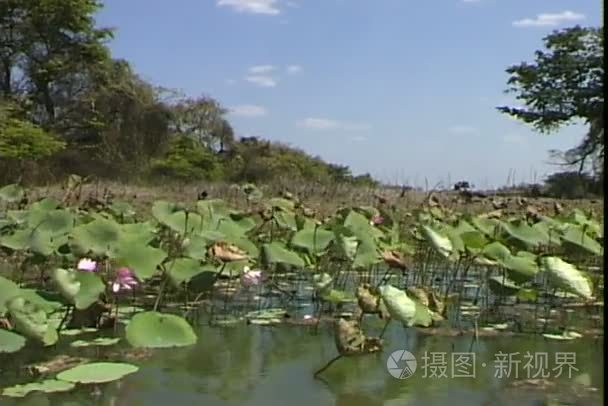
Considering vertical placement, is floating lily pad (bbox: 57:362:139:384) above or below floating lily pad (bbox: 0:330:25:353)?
below

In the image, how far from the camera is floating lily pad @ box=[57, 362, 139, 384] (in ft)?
5.18

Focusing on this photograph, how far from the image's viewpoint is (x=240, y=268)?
95.0 inches

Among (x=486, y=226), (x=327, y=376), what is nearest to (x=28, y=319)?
(x=327, y=376)

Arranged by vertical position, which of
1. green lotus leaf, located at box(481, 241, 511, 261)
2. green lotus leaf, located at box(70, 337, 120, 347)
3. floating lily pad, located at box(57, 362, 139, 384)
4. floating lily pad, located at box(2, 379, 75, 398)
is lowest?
floating lily pad, located at box(2, 379, 75, 398)

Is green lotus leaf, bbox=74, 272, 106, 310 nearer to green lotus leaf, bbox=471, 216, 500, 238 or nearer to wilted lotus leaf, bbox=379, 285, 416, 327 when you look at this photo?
wilted lotus leaf, bbox=379, 285, 416, 327

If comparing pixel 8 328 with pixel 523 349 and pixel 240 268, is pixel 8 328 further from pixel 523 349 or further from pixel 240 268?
pixel 523 349

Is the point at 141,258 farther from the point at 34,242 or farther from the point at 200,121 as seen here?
the point at 200,121

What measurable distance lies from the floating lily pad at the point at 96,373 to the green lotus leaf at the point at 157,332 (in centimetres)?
6

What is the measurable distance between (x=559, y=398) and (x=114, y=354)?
937 mm

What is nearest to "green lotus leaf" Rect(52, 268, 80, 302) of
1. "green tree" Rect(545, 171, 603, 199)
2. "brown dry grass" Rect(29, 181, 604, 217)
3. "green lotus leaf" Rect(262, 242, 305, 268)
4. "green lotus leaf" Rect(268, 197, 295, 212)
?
"green lotus leaf" Rect(262, 242, 305, 268)

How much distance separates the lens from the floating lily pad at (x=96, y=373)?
158 cm

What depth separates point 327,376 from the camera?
1.73 metres
